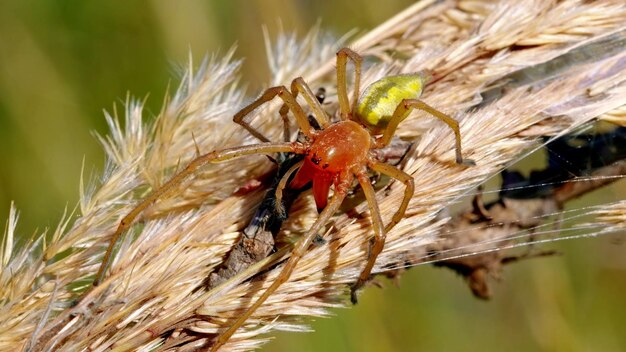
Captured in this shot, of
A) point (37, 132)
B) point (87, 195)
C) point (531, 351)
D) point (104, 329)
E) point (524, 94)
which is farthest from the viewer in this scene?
point (37, 132)

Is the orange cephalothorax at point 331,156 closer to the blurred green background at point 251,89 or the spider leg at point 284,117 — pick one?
the spider leg at point 284,117

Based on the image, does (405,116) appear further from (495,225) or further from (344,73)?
(495,225)

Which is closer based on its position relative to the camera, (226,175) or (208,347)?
(208,347)

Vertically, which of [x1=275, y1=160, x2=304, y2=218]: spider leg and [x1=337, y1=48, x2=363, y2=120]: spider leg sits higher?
[x1=337, y1=48, x2=363, y2=120]: spider leg

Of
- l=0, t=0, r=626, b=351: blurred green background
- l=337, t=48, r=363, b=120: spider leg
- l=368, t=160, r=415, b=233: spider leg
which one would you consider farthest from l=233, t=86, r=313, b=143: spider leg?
l=0, t=0, r=626, b=351: blurred green background

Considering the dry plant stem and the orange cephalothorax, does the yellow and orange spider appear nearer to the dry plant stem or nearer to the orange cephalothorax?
the orange cephalothorax

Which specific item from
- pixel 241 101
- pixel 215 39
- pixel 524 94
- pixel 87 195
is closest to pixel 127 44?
pixel 215 39

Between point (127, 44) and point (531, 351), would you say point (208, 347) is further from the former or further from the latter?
point (127, 44)
